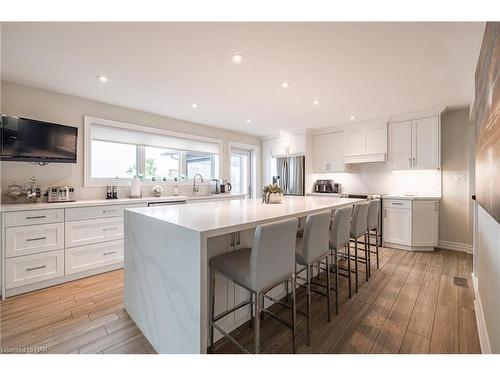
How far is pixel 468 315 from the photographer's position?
1.90m

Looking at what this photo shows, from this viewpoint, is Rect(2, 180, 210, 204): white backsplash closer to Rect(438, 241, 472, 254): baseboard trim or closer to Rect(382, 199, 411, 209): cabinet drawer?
Rect(382, 199, 411, 209): cabinet drawer

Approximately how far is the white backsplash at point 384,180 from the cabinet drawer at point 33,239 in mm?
4748

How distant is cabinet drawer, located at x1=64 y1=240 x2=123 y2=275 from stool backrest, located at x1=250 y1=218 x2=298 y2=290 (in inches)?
97.8

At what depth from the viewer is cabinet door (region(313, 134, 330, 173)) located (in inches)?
194

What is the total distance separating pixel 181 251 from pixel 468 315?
2.49 metres

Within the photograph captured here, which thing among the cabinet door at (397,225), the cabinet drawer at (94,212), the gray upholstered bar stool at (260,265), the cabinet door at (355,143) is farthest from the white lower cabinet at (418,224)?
the cabinet drawer at (94,212)

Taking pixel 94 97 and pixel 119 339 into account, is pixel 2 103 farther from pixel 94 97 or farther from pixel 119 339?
pixel 119 339

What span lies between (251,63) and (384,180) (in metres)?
3.71

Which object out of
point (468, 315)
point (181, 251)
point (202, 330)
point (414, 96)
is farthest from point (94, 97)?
point (468, 315)

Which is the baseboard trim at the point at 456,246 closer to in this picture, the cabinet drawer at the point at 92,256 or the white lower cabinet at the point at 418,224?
the white lower cabinet at the point at 418,224

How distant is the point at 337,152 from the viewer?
4766 mm

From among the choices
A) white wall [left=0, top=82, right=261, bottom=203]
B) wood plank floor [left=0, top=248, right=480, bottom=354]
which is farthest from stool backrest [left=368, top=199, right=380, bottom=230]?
white wall [left=0, top=82, right=261, bottom=203]

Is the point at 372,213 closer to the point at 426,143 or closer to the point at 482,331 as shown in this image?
the point at 482,331

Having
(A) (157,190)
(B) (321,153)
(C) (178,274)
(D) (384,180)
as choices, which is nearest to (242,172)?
(B) (321,153)
